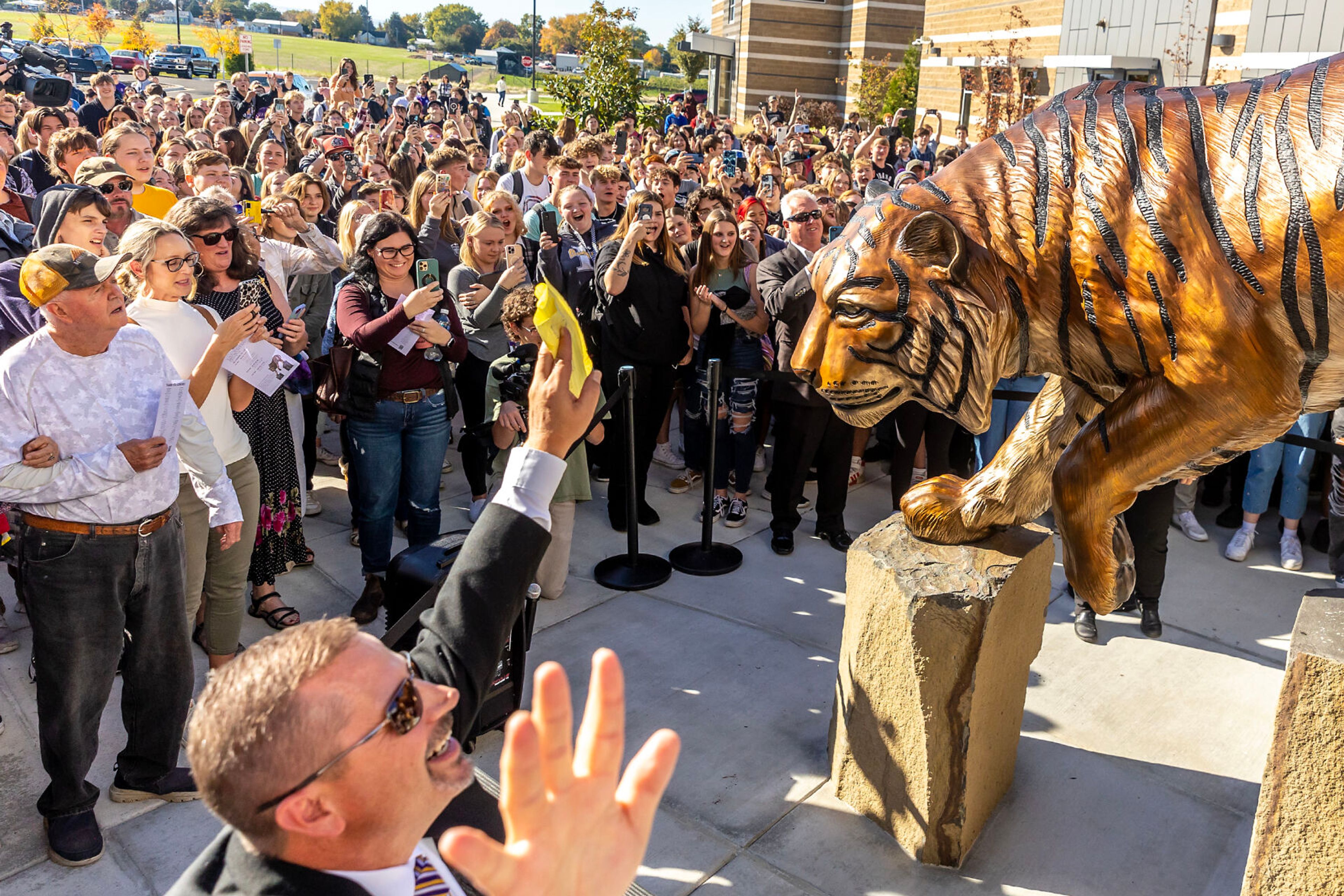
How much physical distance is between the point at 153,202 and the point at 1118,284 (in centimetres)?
552

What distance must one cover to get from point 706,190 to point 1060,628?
3.65 m

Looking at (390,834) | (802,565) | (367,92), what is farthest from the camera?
(367,92)

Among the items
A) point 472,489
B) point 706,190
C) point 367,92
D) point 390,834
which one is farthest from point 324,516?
point 367,92

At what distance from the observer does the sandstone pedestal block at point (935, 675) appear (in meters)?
3.15

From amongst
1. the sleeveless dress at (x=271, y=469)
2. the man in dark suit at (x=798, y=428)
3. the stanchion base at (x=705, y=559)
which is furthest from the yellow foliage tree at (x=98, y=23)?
the stanchion base at (x=705, y=559)

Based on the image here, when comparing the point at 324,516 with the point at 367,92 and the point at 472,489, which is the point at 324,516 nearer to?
the point at 472,489

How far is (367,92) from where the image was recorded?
69.7 ft

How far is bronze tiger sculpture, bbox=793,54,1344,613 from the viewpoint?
2246mm

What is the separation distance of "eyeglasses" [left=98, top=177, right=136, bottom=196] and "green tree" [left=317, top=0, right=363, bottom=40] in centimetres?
11348

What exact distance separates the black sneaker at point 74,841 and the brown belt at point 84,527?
0.90 meters

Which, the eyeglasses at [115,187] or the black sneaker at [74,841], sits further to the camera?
the eyeglasses at [115,187]

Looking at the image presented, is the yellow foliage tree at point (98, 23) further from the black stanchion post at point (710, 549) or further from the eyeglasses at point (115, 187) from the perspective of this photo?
the black stanchion post at point (710, 549)

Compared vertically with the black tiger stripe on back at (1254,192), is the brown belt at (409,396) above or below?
below

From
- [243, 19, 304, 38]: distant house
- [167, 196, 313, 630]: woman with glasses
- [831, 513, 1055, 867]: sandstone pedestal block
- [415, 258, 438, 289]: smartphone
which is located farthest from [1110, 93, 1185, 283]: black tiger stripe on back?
[243, 19, 304, 38]: distant house
